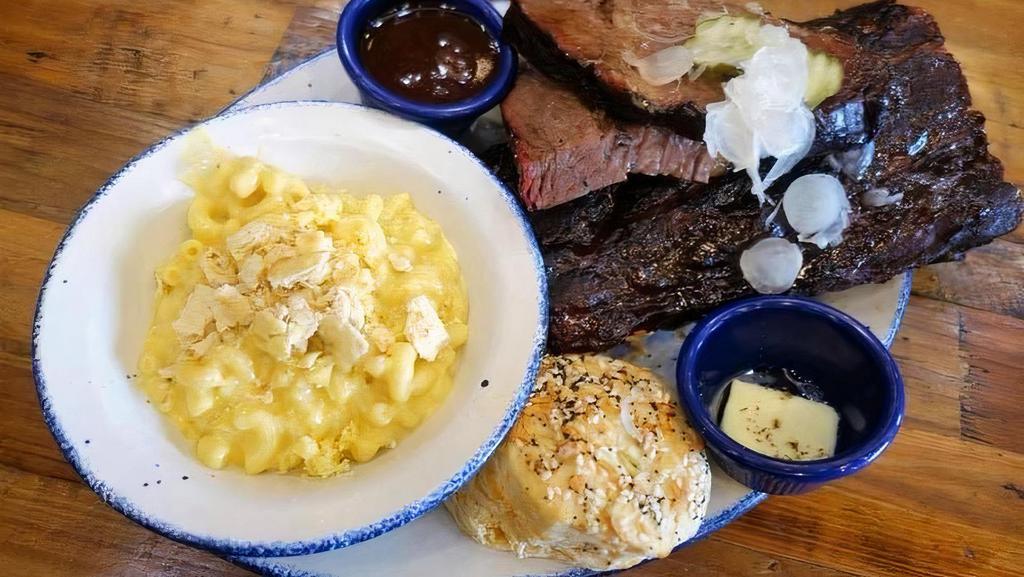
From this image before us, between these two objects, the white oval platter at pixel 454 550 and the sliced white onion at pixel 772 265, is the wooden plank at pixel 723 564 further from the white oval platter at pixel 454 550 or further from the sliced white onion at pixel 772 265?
the sliced white onion at pixel 772 265

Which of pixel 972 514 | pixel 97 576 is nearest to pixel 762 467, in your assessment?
pixel 972 514

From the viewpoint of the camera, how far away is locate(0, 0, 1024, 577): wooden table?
2.14 metres

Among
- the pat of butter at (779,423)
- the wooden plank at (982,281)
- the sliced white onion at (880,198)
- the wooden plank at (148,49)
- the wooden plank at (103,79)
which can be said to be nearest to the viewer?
the pat of butter at (779,423)

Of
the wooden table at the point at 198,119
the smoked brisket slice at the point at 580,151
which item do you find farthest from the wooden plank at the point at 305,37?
the smoked brisket slice at the point at 580,151

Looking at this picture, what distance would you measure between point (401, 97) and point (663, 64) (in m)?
0.71

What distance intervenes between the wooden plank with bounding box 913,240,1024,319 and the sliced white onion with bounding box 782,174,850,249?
54cm

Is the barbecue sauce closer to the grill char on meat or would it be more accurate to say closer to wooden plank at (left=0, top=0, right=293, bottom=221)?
the grill char on meat

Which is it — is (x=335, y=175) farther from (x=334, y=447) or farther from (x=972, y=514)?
(x=972, y=514)

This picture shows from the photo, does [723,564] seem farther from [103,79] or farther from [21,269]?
[103,79]

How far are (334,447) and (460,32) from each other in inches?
49.8

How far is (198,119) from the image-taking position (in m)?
2.77

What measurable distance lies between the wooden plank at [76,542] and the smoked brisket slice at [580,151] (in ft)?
4.19

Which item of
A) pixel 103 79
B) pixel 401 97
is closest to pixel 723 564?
pixel 401 97

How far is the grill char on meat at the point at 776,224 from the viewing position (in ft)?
7.14
